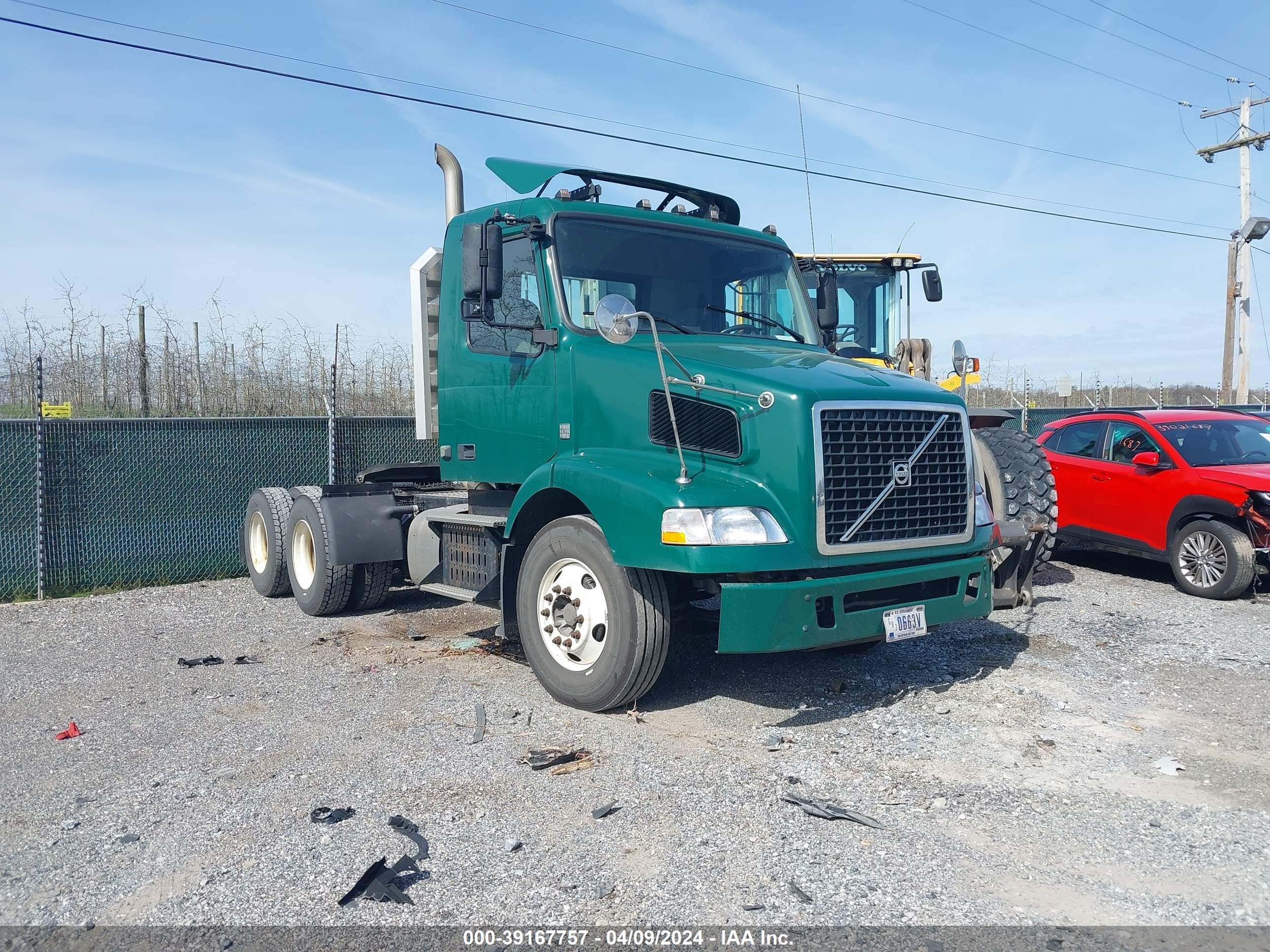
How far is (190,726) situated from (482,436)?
2.50m

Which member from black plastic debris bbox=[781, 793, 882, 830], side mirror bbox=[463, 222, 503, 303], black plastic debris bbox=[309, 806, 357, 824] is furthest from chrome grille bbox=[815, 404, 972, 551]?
black plastic debris bbox=[309, 806, 357, 824]

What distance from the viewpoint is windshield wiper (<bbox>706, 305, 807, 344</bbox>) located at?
6.43m

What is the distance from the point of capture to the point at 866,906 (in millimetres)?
3445

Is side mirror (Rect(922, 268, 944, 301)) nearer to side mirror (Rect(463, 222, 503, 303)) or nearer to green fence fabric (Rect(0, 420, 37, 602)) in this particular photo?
side mirror (Rect(463, 222, 503, 303))

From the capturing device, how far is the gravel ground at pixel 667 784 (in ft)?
11.6

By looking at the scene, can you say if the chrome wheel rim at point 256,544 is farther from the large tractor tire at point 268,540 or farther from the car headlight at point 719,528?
the car headlight at point 719,528

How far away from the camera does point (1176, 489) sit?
9.40 m

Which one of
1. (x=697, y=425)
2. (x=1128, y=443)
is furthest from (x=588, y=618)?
(x=1128, y=443)

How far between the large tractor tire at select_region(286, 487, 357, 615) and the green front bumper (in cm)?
438

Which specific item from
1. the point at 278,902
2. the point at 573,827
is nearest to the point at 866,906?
the point at 573,827

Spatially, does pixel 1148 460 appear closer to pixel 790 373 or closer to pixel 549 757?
pixel 790 373

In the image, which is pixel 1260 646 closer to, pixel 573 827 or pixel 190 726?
pixel 573 827

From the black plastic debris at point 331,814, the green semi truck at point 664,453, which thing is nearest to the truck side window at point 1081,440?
the green semi truck at point 664,453

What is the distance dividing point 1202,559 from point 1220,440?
56.0 inches
